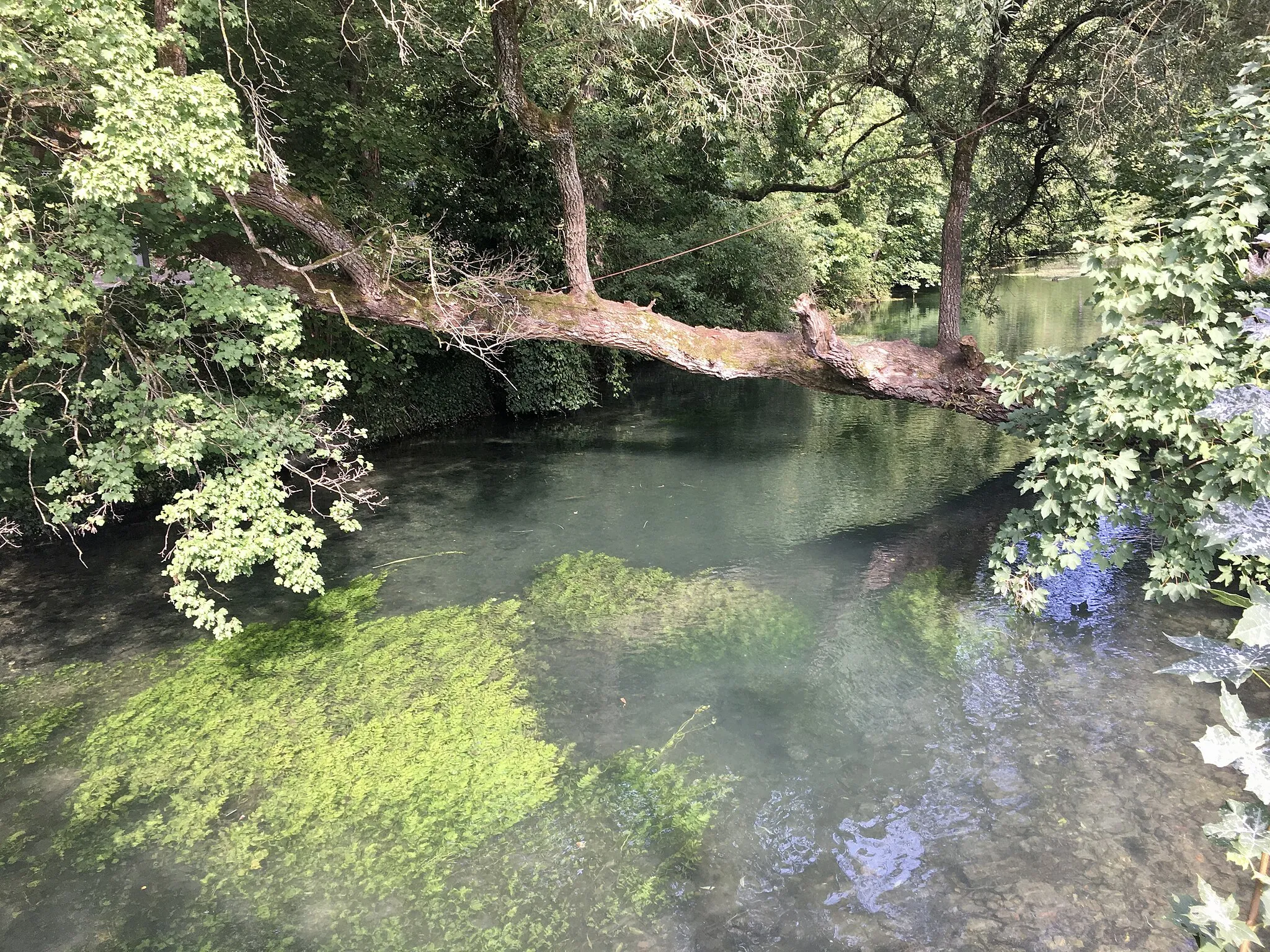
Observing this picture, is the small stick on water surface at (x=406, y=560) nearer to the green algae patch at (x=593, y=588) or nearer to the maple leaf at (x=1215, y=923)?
the green algae patch at (x=593, y=588)

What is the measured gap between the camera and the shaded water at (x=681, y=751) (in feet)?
11.7

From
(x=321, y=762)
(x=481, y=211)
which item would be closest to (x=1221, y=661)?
(x=321, y=762)

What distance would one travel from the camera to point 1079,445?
Answer: 5133mm

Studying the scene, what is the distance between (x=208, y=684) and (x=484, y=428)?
789cm

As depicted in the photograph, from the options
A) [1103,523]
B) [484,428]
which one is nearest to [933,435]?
[1103,523]

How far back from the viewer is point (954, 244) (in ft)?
29.1

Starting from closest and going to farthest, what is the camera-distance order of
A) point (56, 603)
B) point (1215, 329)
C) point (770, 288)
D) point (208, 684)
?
point (1215, 329)
point (208, 684)
point (56, 603)
point (770, 288)

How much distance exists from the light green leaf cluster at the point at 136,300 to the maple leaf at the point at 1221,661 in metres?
5.33

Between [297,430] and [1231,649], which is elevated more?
[1231,649]

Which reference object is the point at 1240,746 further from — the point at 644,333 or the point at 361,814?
the point at 644,333

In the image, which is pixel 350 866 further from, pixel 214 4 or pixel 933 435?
pixel 933 435

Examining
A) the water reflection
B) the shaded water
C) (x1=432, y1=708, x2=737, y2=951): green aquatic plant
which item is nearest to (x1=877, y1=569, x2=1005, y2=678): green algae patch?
the shaded water

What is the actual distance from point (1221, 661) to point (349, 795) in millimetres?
4313

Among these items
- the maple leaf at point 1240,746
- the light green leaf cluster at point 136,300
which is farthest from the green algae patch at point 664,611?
the maple leaf at point 1240,746
